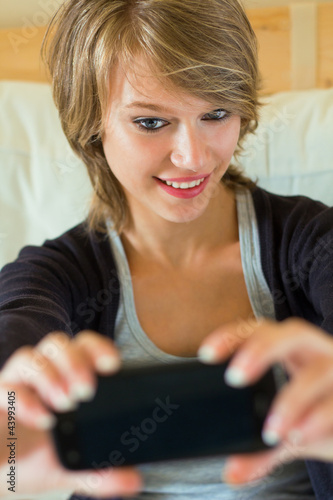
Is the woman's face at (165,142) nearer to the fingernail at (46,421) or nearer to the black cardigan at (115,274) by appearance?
the black cardigan at (115,274)

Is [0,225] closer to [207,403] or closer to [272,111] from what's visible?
[272,111]

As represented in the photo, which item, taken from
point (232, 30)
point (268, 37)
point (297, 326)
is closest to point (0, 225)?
point (232, 30)

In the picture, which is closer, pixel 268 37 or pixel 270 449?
pixel 270 449

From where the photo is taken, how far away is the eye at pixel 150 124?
0.73 meters

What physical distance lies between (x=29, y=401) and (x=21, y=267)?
1.40ft

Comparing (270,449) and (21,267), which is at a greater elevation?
(21,267)

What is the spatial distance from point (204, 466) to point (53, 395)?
0.45 metres

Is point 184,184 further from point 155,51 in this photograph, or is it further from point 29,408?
point 29,408

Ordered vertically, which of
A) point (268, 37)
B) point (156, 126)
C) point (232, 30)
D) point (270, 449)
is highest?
point (268, 37)

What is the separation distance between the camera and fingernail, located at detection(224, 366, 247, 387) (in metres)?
0.38

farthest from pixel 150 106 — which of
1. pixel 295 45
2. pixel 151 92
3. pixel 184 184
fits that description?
pixel 295 45

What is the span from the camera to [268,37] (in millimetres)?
1330

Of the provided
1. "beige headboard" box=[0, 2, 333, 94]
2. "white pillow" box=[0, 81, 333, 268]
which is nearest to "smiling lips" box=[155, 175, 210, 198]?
"white pillow" box=[0, 81, 333, 268]

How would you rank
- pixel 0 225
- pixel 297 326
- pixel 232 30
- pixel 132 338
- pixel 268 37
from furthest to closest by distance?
pixel 268 37 → pixel 0 225 → pixel 132 338 → pixel 232 30 → pixel 297 326
